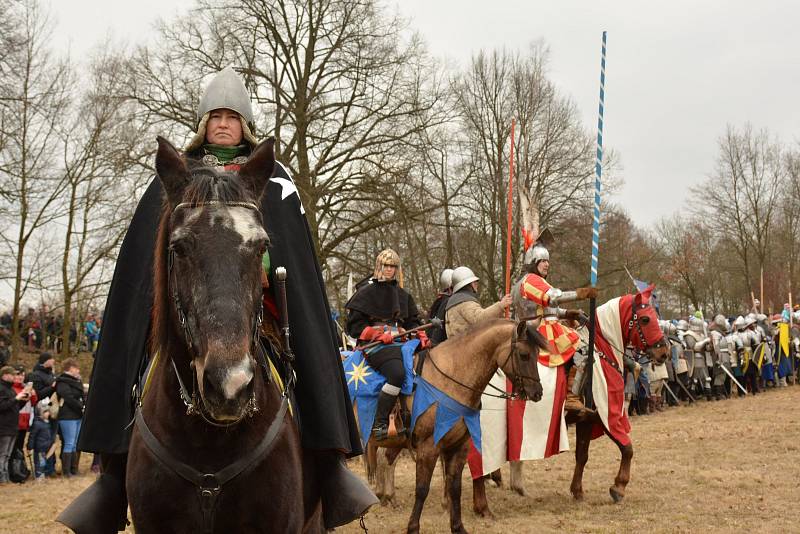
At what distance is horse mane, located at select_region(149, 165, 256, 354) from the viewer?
8.43ft

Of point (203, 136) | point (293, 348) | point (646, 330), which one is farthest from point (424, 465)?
point (203, 136)

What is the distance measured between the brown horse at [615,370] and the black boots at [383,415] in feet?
5.22

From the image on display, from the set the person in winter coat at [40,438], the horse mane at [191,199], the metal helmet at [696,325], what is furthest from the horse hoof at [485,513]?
the metal helmet at [696,325]

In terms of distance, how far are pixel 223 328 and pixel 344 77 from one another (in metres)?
20.0

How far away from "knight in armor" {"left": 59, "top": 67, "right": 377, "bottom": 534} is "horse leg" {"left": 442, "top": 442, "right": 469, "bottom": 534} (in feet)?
14.1

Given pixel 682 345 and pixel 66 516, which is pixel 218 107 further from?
pixel 682 345

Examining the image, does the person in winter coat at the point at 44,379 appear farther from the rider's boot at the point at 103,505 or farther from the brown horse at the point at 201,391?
the brown horse at the point at 201,391

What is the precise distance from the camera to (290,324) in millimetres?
3381

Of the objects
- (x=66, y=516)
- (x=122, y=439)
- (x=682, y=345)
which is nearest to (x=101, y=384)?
(x=122, y=439)

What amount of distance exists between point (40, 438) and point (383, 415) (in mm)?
6708

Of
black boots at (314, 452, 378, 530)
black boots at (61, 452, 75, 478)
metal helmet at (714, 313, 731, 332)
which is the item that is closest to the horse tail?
black boots at (61, 452, 75, 478)

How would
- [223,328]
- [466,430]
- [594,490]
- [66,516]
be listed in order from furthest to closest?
[594,490], [466,430], [66,516], [223,328]

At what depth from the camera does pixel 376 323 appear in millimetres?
8203

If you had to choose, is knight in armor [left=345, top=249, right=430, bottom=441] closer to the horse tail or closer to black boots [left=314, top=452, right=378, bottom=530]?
the horse tail
